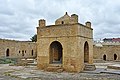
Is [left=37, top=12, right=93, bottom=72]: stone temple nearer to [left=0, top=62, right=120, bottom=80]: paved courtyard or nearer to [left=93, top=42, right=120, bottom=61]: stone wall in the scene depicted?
[left=0, top=62, right=120, bottom=80]: paved courtyard

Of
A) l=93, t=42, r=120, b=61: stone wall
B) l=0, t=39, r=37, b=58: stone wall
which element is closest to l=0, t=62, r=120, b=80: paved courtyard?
l=0, t=39, r=37, b=58: stone wall

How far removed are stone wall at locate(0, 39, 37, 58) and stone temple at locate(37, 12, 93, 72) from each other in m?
15.9

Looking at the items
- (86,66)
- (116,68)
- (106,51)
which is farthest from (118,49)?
(86,66)

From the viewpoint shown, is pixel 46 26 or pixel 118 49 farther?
pixel 118 49

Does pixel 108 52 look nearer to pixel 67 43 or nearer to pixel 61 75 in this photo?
pixel 67 43

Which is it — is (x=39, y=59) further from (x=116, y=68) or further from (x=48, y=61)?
(x=116, y=68)

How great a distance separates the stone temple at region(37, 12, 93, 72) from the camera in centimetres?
1833

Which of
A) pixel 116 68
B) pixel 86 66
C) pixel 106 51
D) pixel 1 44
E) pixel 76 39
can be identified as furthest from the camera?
pixel 106 51

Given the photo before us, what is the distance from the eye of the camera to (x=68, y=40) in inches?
739

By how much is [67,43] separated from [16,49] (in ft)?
69.7

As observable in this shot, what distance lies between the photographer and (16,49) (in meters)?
38.1

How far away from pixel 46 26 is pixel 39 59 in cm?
343

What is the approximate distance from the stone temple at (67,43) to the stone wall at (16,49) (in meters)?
15.9

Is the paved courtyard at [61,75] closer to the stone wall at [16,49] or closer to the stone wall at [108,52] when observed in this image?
the stone wall at [16,49]
